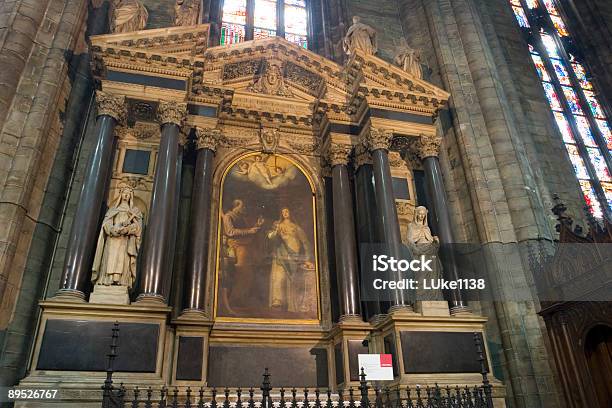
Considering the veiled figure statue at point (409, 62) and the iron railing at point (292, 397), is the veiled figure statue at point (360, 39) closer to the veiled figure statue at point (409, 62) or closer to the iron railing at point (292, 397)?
the veiled figure statue at point (409, 62)

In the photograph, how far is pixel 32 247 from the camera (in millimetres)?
8766

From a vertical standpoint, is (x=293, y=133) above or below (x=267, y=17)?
below

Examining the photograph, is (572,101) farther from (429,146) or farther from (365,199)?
(365,199)

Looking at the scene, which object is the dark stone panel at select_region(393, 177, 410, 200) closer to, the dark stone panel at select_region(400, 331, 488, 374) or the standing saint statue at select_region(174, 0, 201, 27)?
the dark stone panel at select_region(400, 331, 488, 374)

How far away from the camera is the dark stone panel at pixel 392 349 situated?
27.7 ft

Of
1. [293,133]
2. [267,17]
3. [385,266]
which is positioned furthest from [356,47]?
[385,266]

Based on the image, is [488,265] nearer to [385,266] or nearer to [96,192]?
[385,266]

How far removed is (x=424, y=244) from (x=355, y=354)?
263 centimetres

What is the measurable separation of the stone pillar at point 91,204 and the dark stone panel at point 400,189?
6.27 m

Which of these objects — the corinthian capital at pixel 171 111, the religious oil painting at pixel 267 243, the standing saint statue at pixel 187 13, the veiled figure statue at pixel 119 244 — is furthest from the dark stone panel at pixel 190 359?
the standing saint statue at pixel 187 13

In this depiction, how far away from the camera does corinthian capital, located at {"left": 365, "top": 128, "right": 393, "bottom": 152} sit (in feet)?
35.8

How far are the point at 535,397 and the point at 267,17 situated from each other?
1260 centimetres

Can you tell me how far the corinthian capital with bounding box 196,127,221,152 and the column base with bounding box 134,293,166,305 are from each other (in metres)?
3.61

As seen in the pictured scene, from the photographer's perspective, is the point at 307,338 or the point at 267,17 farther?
the point at 267,17
